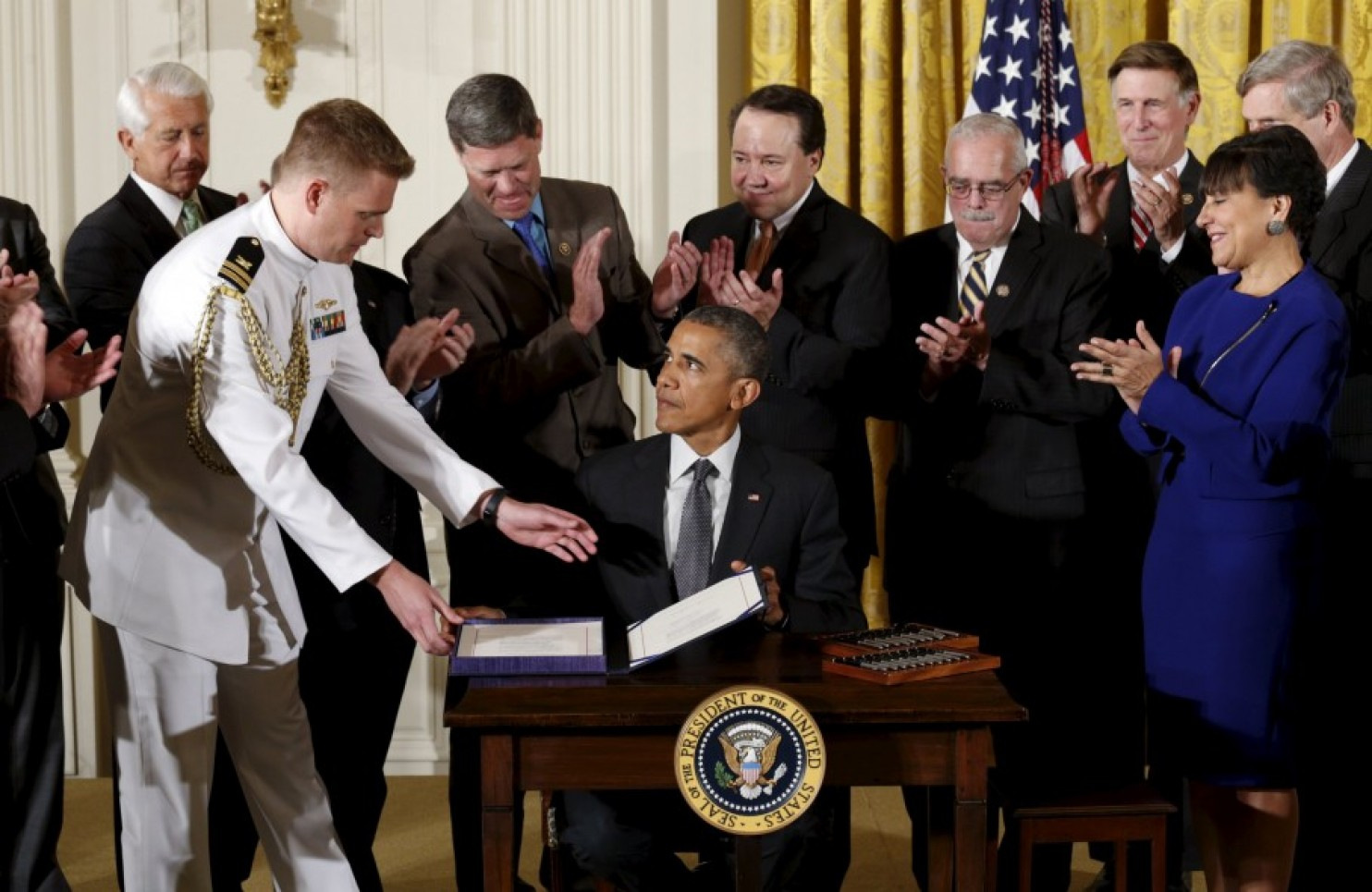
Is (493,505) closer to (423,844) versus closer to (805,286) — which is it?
(805,286)

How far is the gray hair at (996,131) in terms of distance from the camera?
4191 mm

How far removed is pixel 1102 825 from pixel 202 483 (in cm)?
185

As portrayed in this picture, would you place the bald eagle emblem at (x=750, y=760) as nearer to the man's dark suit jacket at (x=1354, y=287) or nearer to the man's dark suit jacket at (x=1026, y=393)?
the man's dark suit jacket at (x=1026, y=393)

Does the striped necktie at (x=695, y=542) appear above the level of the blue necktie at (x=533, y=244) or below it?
below

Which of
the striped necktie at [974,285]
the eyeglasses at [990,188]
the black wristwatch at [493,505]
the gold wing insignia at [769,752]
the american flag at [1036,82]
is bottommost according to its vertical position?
the gold wing insignia at [769,752]

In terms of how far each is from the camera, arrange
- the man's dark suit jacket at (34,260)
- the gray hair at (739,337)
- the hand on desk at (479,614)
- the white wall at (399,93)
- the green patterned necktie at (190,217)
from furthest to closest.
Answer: the white wall at (399,93)
the green patterned necktie at (190,217)
the man's dark suit jacket at (34,260)
the gray hair at (739,337)
the hand on desk at (479,614)

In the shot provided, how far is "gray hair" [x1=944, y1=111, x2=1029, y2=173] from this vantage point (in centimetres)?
419

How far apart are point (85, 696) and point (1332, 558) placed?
368 centimetres

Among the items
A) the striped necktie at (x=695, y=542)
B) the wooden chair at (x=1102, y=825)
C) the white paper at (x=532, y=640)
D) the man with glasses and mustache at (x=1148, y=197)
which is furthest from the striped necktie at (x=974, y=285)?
the white paper at (x=532, y=640)

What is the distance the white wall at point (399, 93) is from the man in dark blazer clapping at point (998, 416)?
1299mm

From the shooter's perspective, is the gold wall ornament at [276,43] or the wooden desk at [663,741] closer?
the wooden desk at [663,741]

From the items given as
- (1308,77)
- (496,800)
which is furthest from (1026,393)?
(496,800)

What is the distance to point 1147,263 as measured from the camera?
4453 millimetres

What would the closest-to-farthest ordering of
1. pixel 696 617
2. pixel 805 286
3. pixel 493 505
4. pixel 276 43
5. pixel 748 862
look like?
pixel 748 862 < pixel 696 617 < pixel 493 505 < pixel 805 286 < pixel 276 43
